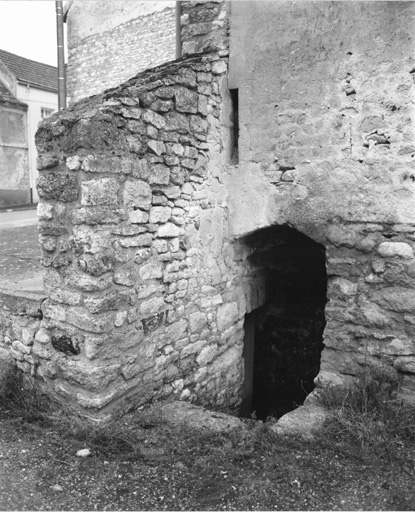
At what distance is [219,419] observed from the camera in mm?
3258

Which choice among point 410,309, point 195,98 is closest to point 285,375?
point 410,309

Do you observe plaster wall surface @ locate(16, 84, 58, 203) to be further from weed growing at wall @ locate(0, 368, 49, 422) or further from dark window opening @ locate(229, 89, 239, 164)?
weed growing at wall @ locate(0, 368, 49, 422)

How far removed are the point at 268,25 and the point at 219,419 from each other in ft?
10.2

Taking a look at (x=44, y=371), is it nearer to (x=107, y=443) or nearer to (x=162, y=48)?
(x=107, y=443)

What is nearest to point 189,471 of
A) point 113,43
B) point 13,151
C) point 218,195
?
point 218,195

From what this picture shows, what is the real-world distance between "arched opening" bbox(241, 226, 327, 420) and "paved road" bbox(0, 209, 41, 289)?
8.61 feet

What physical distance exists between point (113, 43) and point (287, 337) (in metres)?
9.56

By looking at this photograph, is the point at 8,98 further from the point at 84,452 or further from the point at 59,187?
the point at 84,452

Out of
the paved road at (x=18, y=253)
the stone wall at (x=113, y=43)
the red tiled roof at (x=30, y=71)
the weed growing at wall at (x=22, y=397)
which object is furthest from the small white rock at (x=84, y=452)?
the red tiled roof at (x=30, y=71)

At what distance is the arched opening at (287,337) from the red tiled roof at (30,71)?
53.0 feet

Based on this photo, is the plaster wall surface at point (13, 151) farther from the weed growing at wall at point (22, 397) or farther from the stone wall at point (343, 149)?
the stone wall at point (343, 149)

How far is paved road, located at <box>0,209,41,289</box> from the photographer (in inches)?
202

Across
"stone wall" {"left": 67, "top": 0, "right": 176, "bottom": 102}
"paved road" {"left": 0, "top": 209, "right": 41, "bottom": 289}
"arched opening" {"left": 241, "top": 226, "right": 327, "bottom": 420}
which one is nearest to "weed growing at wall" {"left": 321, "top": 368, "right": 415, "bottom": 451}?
"arched opening" {"left": 241, "top": 226, "right": 327, "bottom": 420}

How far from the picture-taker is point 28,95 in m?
18.1
